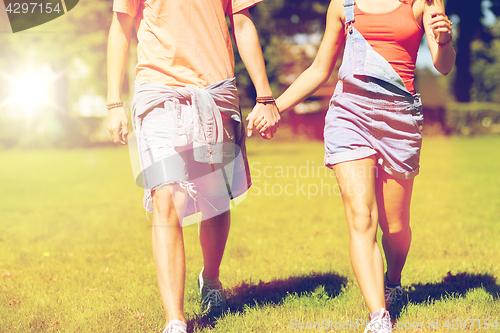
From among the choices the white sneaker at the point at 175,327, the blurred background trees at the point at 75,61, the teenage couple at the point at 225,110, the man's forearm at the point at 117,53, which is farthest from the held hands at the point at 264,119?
the blurred background trees at the point at 75,61

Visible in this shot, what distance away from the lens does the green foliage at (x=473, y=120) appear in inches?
1117

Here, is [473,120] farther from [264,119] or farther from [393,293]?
[264,119]

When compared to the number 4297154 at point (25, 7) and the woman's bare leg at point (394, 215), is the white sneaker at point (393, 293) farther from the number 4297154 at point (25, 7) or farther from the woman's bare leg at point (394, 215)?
the number 4297154 at point (25, 7)

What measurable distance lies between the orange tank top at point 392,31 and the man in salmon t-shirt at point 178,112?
0.71 metres

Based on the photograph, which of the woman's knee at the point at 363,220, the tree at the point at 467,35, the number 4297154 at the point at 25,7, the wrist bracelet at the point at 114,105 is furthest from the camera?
the tree at the point at 467,35

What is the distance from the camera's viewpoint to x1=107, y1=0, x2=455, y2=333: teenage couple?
2.78m

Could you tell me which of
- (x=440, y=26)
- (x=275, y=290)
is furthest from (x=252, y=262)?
(x=440, y=26)

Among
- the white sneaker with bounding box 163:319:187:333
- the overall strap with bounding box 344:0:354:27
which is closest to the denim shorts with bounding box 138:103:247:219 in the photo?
the white sneaker with bounding box 163:319:187:333

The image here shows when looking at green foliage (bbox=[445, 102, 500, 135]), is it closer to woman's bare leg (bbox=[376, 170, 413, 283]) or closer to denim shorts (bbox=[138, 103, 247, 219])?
→ woman's bare leg (bbox=[376, 170, 413, 283])

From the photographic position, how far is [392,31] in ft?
9.25

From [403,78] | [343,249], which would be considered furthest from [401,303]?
[343,249]

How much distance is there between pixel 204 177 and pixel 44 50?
2271 cm

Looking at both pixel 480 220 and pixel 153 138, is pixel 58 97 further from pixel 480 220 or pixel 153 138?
pixel 153 138

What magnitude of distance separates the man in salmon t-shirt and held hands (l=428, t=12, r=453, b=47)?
3.39 ft
